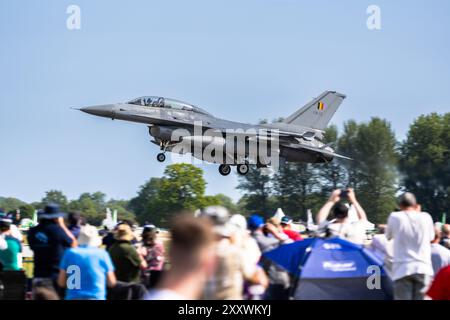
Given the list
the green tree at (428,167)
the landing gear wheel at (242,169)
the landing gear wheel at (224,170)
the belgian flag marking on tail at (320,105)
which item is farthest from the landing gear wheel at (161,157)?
the green tree at (428,167)

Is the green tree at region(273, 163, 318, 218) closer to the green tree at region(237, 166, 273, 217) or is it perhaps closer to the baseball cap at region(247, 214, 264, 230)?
the green tree at region(237, 166, 273, 217)

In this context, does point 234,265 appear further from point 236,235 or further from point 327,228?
point 327,228

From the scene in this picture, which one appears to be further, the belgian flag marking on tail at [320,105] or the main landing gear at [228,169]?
the belgian flag marking on tail at [320,105]

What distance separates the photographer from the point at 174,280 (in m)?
4.33

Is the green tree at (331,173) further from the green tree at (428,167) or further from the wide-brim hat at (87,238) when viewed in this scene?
the wide-brim hat at (87,238)

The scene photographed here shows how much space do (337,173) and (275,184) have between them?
194 inches

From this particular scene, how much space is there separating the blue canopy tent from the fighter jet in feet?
63.8

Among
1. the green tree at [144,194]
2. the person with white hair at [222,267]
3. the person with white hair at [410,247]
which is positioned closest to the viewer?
the person with white hair at [222,267]

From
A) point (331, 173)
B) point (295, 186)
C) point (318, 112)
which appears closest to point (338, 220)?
point (318, 112)

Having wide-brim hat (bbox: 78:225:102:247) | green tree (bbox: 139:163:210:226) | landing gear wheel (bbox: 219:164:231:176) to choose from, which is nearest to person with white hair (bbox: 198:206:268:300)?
wide-brim hat (bbox: 78:225:102:247)

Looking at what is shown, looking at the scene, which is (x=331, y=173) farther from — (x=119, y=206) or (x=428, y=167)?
(x=119, y=206)

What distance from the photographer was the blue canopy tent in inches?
345

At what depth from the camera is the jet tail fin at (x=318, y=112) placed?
113 ft
